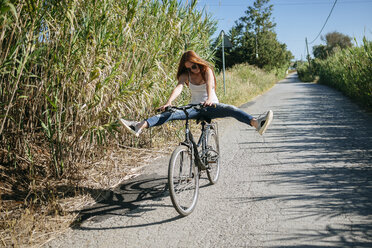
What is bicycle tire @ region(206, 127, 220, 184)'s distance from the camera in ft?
13.0

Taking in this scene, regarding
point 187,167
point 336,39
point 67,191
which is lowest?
point 67,191

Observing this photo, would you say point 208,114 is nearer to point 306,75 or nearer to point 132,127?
point 132,127

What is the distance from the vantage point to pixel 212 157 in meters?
4.07

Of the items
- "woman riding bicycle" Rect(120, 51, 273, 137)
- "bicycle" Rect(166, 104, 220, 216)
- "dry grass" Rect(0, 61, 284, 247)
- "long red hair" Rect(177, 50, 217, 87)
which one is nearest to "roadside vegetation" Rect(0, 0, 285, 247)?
"dry grass" Rect(0, 61, 284, 247)

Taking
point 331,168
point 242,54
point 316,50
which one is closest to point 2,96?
point 331,168

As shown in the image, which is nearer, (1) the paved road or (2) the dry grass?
(1) the paved road

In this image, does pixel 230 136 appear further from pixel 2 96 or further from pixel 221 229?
pixel 2 96

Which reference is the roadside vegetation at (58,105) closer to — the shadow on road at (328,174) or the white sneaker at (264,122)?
the white sneaker at (264,122)

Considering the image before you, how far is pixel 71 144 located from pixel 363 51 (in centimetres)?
1085

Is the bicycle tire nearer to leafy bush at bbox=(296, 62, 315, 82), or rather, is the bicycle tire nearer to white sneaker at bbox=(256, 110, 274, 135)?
white sneaker at bbox=(256, 110, 274, 135)

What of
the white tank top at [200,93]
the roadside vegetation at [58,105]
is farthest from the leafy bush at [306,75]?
the roadside vegetation at [58,105]

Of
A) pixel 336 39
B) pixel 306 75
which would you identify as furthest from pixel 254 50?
pixel 336 39

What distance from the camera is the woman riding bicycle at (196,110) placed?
359 cm

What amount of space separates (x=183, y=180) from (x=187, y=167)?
0.16 m
